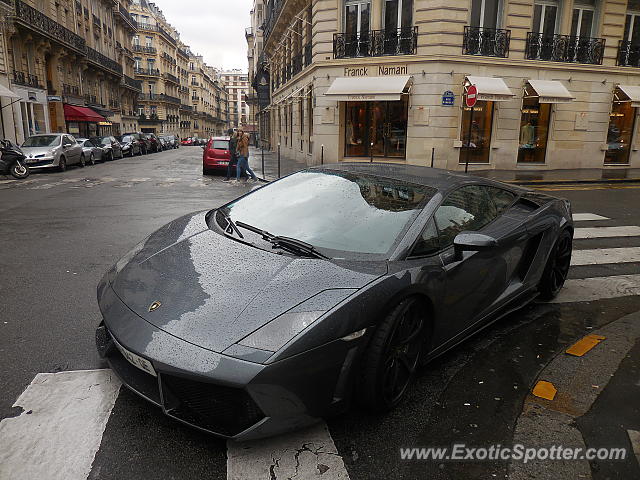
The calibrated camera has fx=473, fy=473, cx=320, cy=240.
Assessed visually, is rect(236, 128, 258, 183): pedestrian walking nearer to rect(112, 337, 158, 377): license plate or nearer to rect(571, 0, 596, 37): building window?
rect(112, 337, 158, 377): license plate

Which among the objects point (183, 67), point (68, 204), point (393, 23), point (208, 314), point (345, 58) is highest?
point (183, 67)

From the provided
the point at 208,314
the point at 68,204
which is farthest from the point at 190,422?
the point at 68,204

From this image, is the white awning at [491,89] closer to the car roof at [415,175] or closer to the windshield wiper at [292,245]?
the car roof at [415,175]

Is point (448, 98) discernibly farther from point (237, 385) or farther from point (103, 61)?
point (103, 61)

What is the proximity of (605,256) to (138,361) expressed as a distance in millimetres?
6044

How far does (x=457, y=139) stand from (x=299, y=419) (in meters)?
18.7

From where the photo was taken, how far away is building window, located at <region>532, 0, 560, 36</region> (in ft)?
64.6

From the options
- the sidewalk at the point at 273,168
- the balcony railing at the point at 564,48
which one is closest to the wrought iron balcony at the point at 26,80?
the sidewalk at the point at 273,168

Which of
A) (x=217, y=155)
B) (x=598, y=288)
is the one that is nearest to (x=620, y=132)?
(x=217, y=155)

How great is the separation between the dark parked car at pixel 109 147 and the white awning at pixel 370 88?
14282 mm

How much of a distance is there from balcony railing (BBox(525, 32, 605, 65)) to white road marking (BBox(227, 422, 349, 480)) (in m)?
21.2

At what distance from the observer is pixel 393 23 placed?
19766 millimetres

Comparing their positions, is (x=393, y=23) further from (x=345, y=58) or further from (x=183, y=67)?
(x=183, y=67)

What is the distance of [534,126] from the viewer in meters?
20.6
